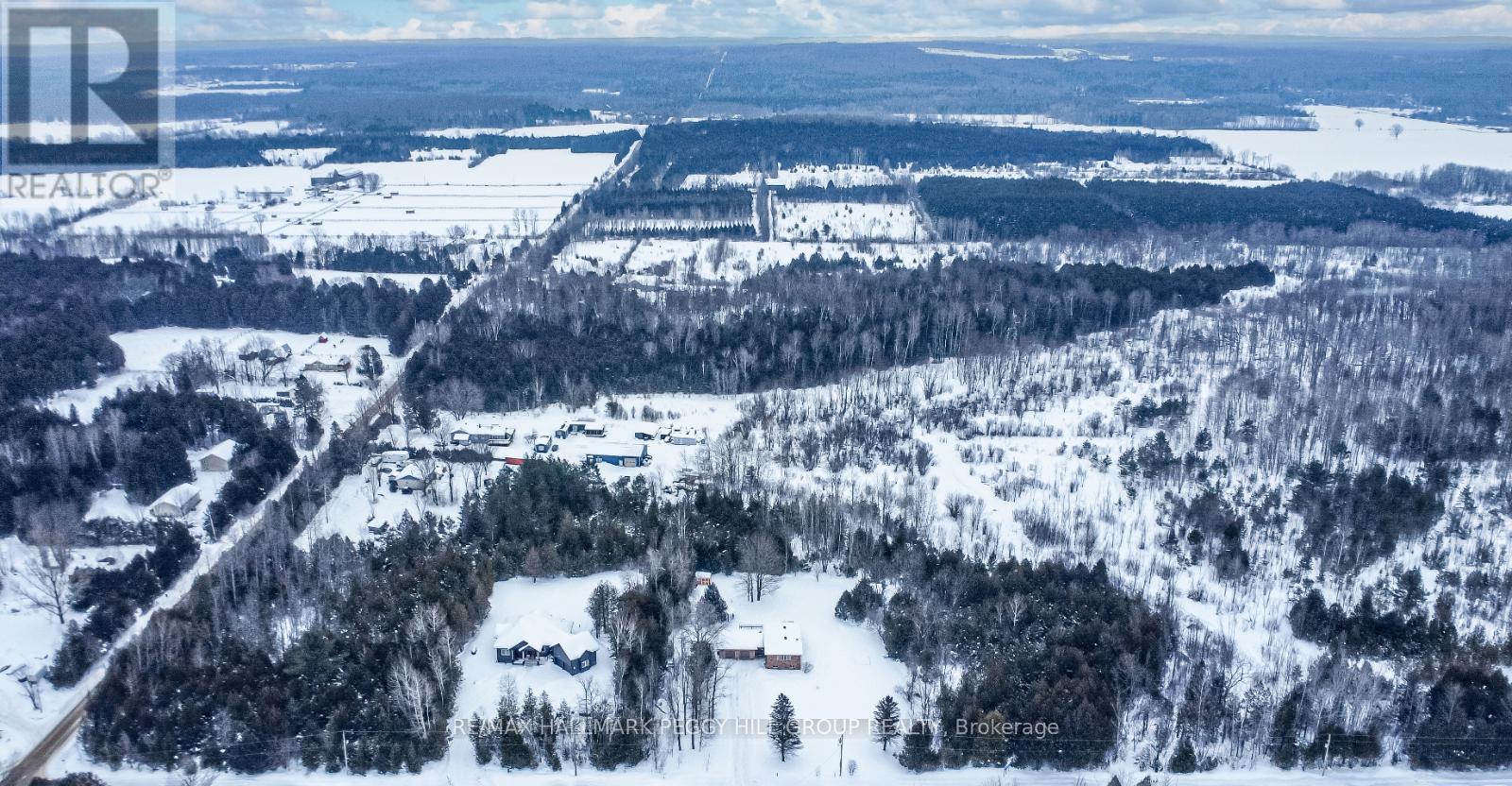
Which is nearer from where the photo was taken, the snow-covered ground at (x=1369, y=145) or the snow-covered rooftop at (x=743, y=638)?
the snow-covered rooftop at (x=743, y=638)

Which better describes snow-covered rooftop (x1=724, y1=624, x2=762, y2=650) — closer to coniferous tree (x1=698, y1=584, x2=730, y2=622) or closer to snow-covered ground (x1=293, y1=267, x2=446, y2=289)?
coniferous tree (x1=698, y1=584, x2=730, y2=622)

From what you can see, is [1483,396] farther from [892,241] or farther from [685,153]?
[685,153]

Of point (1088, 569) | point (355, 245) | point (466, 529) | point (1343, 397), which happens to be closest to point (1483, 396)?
point (1343, 397)

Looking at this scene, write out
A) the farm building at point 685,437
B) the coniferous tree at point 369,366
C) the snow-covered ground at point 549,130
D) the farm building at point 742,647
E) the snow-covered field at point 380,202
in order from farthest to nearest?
the snow-covered ground at point 549,130 → the snow-covered field at point 380,202 → the coniferous tree at point 369,366 → the farm building at point 685,437 → the farm building at point 742,647

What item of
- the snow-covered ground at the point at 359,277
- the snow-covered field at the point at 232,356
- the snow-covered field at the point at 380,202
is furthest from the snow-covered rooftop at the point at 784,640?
the snow-covered field at the point at 380,202

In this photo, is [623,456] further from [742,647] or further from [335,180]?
[335,180]

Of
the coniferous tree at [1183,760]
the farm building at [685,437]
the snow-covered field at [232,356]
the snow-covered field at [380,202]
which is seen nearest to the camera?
the coniferous tree at [1183,760]

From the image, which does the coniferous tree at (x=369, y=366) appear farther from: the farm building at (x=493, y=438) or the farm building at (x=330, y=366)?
the farm building at (x=493, y=438)
